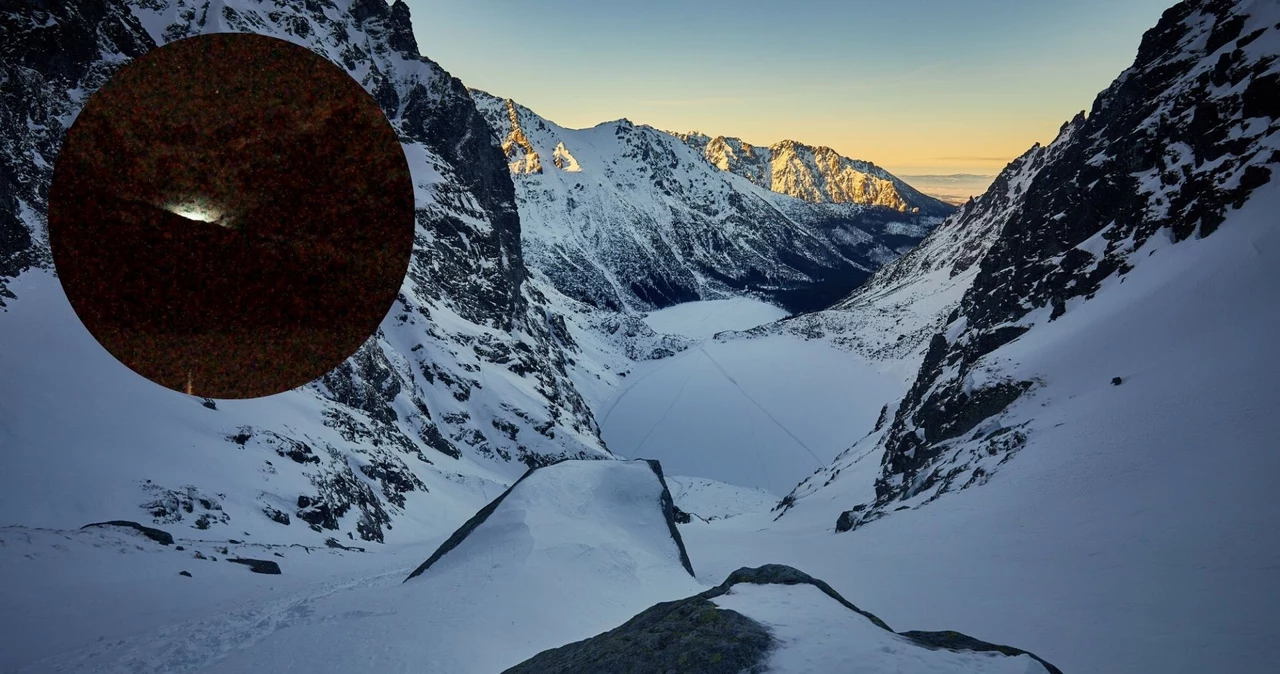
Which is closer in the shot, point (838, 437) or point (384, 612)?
point (384, 612)

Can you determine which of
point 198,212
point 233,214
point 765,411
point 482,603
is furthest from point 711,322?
point 482,603

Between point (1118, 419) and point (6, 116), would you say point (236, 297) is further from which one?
point (6, 116)

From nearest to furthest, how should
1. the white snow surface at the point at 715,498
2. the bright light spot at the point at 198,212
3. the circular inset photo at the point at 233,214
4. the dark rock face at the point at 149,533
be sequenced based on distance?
the circular inset photo at the point at 233,214 < the bright light spot at the point at 198,212 < the dark rock face at the point at 149,533 < the white snow surface at the point at 715,498

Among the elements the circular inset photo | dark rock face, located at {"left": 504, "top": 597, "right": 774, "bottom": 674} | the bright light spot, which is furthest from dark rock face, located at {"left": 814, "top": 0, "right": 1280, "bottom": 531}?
the bright light spot

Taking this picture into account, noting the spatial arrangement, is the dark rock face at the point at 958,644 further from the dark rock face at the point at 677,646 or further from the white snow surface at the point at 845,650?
the dark rock face at the point at 677,646

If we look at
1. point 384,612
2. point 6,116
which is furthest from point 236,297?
point 6,116

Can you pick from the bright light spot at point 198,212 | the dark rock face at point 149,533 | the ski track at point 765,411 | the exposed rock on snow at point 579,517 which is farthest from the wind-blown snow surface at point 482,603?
the ski track at point 765,411
